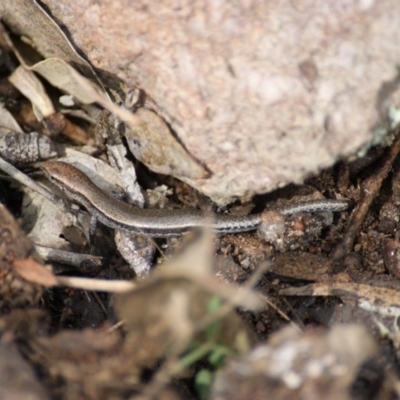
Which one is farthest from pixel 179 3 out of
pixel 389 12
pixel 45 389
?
pixel 45 389

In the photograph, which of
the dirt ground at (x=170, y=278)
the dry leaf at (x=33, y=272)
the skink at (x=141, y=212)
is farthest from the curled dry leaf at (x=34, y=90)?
the dry leaf at (x=33, y=272)

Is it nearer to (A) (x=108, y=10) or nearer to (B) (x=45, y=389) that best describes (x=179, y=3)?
(A) (x=108, y=10)

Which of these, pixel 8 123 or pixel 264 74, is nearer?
pixel 264 74

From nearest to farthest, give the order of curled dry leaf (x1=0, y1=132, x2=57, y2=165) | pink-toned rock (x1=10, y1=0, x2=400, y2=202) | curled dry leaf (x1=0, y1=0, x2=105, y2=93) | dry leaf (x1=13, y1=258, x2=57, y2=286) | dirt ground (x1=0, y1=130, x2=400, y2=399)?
dirt ground (x1=0, y1=130, x2=400, y2=399) → pink-toned rock (x1=10, y1=0, x2=400, y2=202) → dry leaf (x1=13, y1=258, x2=57, y2=286) → curled dry leaf (x1=0, y1=0, x2=105, y2=93) → curled dry leaf (x1=0, y1=132, x2=57, y2=165)

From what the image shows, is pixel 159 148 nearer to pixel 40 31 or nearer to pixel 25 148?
pixel 25 148

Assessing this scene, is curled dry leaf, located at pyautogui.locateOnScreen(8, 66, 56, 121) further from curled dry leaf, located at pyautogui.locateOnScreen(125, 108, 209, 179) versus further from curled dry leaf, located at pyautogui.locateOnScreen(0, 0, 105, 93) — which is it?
curled dry leaf, located at pyautogui.locateOnScreen(125, 108, 209, 179)

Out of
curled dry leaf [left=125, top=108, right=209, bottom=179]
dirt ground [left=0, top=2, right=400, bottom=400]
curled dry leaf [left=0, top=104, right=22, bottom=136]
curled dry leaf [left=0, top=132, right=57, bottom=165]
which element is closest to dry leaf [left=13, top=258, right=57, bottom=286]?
dirt ground [left=0, top=2, right=400, bottom=400]

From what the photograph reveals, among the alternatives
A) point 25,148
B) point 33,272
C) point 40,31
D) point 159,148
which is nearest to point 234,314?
point 33,272

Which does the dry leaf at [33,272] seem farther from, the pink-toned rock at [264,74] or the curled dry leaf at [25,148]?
the curled dry leaf at [25,148]
